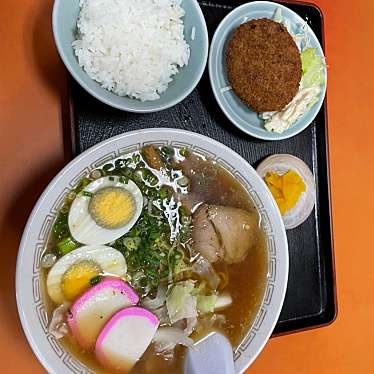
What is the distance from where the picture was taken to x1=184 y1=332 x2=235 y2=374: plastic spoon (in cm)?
168

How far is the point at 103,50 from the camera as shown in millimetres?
1893

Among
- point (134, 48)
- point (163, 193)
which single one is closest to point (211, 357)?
point (163, 193)

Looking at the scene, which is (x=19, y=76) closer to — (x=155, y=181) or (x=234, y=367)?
(x=155, y=181)

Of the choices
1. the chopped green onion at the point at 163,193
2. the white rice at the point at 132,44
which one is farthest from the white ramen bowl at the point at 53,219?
the white rice at the point at 132,44

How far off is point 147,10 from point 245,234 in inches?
30.4

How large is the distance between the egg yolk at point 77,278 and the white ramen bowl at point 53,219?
2.9 inches

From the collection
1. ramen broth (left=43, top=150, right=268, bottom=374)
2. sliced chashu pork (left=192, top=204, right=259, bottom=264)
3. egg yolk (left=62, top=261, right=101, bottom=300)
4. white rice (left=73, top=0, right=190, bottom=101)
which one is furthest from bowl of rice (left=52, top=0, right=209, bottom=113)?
egg yolk (left=62, top=261, right=101, bottom=300)

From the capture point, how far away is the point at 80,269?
1680 millimetres

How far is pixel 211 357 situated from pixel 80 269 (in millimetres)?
438

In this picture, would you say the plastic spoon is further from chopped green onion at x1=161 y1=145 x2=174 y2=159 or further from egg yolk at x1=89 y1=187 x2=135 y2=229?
chopped green onion at x1=161 y1=145 x2=174 y2=159

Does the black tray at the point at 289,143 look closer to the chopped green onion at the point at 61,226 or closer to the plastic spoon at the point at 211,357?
the chopped green onion at the point at 61,226

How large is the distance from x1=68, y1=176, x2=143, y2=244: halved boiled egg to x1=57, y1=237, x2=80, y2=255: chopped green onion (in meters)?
0.01

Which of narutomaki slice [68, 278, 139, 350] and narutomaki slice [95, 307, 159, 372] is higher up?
narutomaki slice [68, 278, 139, 350]

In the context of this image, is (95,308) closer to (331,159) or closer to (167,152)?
(167,152)
